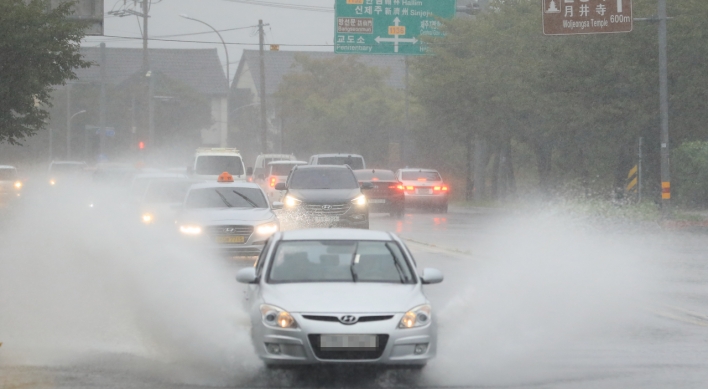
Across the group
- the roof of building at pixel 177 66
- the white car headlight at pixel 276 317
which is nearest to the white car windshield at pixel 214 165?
the white car headlight at pixel 276 317

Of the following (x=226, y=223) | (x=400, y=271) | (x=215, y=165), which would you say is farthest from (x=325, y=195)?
(x=400, y=271)

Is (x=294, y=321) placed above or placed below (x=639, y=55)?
below

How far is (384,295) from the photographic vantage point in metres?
9.08

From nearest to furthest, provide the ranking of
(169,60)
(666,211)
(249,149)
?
(666,211) < (249,149) < (169,60)

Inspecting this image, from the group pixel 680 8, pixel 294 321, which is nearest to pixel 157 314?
pixel 294 321

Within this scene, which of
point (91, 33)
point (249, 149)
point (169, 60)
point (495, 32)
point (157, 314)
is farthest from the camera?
point (169, 60)

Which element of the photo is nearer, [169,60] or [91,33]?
[91,33]

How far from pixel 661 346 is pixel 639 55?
27.0 m

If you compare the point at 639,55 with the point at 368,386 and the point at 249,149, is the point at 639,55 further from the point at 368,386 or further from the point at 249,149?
the point at 249,149

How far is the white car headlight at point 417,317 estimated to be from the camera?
345 inches

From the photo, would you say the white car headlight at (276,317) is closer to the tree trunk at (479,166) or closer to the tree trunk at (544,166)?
the tree trunk at (544,166)

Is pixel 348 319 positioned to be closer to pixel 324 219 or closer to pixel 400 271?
pixel 400 271

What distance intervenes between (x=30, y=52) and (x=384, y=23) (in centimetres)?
1733

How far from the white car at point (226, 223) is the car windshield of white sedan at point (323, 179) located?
24.6 ft
